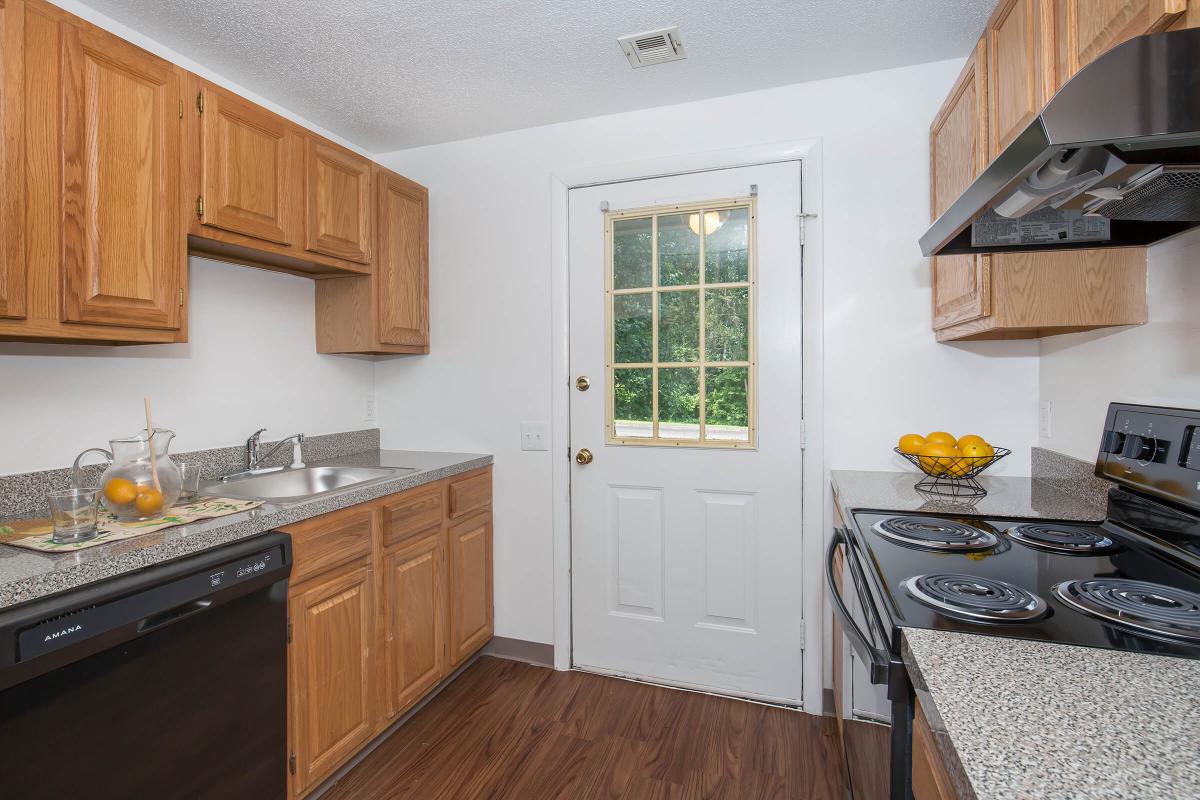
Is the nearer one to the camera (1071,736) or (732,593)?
(1071,736)

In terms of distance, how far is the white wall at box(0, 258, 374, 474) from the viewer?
1.64m

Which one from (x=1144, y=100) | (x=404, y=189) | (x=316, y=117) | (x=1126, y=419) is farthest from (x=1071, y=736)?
(x=316, y=117)

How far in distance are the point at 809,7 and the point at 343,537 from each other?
216 cm

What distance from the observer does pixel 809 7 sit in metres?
1.77

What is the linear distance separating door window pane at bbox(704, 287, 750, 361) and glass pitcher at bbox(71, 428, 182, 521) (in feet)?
5.92

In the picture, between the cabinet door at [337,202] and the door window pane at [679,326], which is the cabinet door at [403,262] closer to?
the cabinet door at [337,202]

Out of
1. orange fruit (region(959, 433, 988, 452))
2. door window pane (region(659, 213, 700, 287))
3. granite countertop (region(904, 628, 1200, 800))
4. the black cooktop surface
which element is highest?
door window pane (region(659, 213, 700, 287))

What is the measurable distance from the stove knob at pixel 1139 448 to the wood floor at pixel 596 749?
1.21 metres

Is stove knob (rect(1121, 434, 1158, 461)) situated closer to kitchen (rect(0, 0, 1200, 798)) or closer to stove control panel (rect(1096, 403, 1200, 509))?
stove control panel (rect(1096, 403, 1200, 509))

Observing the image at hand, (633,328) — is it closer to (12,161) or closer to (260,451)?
(260,451)

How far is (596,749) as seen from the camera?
197 centimetres

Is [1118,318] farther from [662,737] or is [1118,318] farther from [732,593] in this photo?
[662,737]

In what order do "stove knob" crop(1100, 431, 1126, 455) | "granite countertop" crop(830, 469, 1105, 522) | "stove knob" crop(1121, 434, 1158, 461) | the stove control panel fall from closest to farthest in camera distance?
the stove control panel
"stove knob" crop(1121, 434, 1158, 461)
"stove knob" crop(1100, 431, 1126, 455)
"granite countertop" crop(830, 469, 1105, 522)

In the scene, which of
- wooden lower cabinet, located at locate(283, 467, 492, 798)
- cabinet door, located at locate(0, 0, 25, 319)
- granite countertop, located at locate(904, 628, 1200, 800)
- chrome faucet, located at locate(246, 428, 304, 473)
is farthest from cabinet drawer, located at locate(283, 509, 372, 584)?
granite countertop, located at locate(904, 628, 1200, 800)
